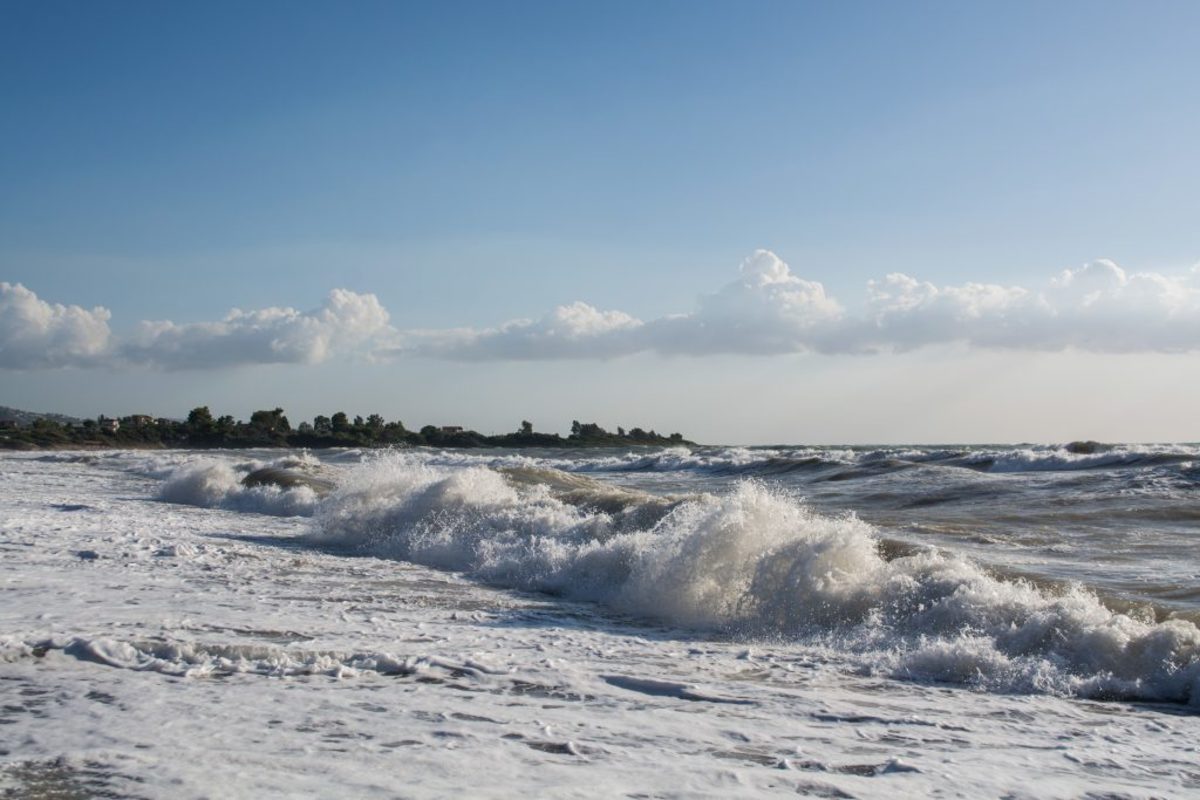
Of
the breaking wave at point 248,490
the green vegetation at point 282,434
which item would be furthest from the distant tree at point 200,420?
the breaking wave at point 248,490

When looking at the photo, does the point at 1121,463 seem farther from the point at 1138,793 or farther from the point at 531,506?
the point at 1138,793

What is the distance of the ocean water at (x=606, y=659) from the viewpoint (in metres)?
4.21

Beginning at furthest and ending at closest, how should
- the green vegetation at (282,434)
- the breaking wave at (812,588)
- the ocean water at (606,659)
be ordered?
the green vegetation at (282,434), the breaking wave at (812,588), the ocean water at (606,659)

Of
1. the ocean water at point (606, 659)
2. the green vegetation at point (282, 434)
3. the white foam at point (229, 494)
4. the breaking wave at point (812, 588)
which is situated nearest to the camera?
the ocean water at point (606, 659)

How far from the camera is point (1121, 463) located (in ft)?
81.9

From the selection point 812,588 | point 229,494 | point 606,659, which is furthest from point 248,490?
point 606,659

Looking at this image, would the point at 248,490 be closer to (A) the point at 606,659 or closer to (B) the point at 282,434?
(A) the point at 606,659

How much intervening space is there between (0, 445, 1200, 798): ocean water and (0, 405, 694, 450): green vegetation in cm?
5569

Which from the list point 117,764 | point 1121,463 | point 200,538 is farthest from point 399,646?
point 1121,463

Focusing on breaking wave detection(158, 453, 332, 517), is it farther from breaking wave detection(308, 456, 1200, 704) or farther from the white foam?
breaking wave detection(308, 456, 1200, 704)

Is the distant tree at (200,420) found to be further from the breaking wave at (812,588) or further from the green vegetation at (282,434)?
the breaking wave at (812,588)

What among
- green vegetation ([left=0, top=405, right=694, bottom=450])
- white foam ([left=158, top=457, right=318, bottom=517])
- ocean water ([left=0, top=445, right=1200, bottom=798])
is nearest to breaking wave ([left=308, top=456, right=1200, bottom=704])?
ocean water ([left=0, top=445, right=1200, bottom=798])

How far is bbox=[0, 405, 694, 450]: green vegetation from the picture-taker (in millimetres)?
64688

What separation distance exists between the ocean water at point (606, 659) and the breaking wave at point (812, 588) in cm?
3
